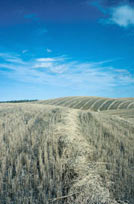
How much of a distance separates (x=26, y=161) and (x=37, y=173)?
491 millimetres

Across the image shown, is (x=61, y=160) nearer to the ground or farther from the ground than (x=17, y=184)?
farther from the ground

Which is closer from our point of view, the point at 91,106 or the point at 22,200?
the point at 22,200

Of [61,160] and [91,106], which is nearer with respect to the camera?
[61,160]

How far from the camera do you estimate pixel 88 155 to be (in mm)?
3141

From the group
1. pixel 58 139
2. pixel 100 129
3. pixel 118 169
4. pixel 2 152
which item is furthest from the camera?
pixel 100 129

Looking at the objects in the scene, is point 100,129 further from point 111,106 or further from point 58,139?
point 111,106

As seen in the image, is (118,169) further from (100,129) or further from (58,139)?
(100,129)

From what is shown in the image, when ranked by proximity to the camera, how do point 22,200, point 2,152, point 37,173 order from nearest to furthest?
point 22,200 < point 37,173 < point 2,152

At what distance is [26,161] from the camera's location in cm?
307

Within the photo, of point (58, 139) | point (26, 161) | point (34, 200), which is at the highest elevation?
point (58, 139)

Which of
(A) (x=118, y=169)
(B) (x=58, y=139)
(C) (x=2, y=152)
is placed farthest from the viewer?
(B) (x=58, y=139)

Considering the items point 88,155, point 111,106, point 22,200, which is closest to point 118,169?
point 88,155

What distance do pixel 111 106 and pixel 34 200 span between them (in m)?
16.0

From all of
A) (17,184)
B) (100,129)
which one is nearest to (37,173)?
(17,184)
